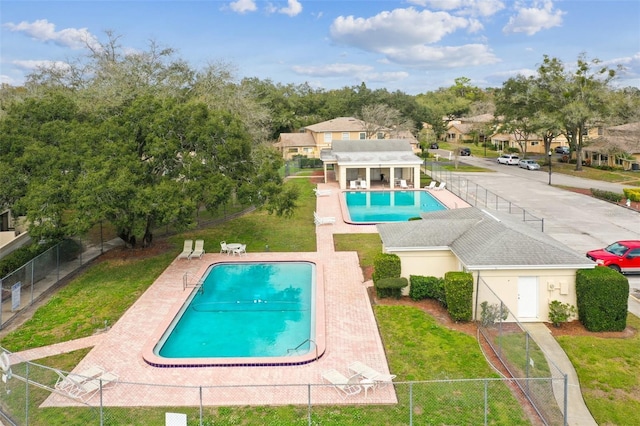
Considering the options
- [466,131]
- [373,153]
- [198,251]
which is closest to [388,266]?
[198,251]

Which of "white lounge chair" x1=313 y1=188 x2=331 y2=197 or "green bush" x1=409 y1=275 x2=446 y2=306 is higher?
"white lounge chair" x1=313 y1=188 x2=331 y2=197

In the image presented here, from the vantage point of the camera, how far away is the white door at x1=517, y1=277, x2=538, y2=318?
16.8 m

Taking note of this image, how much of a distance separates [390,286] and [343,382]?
253 inches

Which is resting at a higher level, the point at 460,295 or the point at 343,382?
the point at 460,295

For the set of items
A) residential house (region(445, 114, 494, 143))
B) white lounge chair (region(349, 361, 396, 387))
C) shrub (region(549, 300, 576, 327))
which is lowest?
white lounge chair (region(349, 361, 396, 387))

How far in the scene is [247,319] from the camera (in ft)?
60.6

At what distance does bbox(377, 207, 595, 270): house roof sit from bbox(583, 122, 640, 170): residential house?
41.1 meters

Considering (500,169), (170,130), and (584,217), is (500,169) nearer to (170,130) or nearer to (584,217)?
(584,217)

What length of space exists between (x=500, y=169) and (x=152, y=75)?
41.0 metres

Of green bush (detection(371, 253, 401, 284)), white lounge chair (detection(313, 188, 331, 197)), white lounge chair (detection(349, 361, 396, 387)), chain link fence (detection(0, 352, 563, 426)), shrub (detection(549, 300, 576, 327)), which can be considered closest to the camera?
chain link fence (detection(0, 352, 563, 426))

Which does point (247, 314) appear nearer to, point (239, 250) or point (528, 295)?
point (239, 250)

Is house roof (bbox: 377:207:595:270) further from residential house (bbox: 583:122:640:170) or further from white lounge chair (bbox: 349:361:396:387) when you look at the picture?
residential house (bbox: 583:122:640:170)

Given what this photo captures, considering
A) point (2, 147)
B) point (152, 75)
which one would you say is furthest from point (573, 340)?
point (152, 75)

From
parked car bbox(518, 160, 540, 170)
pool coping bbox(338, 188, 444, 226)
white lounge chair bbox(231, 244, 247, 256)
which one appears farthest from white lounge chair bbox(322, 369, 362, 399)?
parked car bbox(518, 160, 540, 170)
